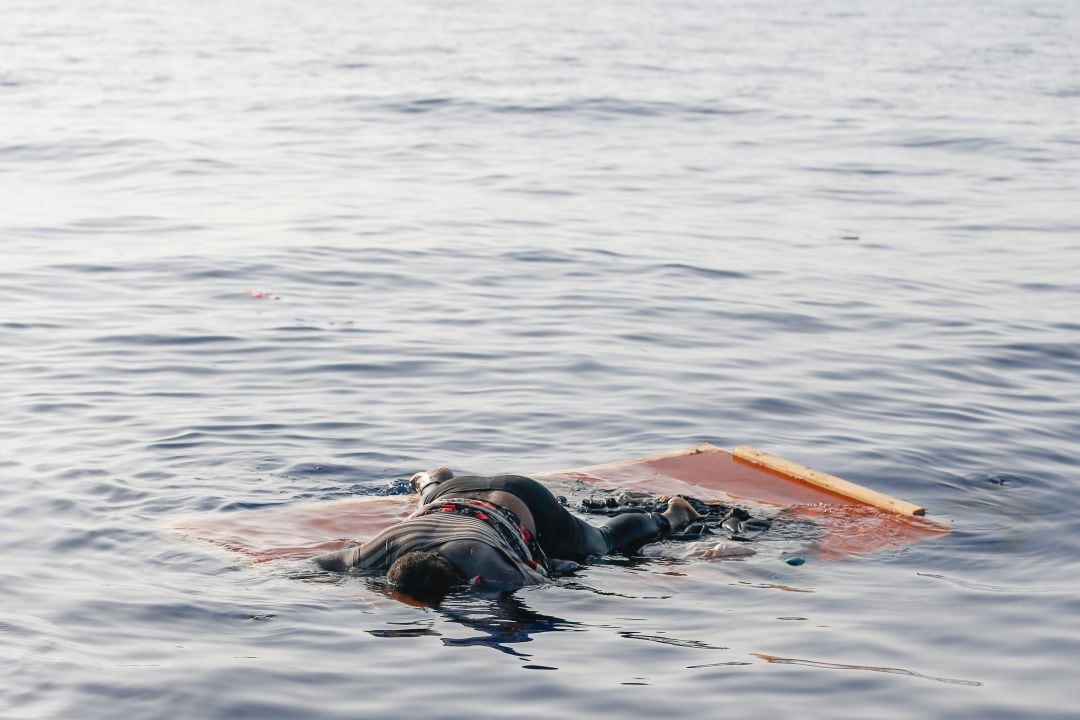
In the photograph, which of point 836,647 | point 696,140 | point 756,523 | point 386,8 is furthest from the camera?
point 386,8

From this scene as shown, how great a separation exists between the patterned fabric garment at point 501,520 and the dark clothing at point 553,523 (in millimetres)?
179

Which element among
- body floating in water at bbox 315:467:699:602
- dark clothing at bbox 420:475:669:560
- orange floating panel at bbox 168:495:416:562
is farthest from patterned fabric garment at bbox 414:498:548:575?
orange floating panel at bbox 168:495:416:562

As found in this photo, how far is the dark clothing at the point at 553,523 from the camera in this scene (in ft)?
21.7

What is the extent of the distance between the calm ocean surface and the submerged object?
235 millimetres

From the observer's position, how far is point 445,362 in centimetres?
1091

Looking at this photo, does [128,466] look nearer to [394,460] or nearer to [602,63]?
[394,460]

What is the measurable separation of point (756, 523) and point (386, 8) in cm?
3761

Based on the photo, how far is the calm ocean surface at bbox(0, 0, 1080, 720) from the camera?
556 cm

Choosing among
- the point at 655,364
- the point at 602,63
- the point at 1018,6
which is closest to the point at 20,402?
the point at 655,364

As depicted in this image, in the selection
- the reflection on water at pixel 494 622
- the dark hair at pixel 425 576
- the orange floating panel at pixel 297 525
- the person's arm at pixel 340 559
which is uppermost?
the dark hair at pixel 425 576

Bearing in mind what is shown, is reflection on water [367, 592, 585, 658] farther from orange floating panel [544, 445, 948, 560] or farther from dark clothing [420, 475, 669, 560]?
orange floating panel [544, 445, 948, 560]

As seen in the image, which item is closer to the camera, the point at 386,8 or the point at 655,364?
the point at 655,364

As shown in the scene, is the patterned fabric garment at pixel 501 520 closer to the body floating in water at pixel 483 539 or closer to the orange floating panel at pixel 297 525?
the body floating in water at pixel 483 539

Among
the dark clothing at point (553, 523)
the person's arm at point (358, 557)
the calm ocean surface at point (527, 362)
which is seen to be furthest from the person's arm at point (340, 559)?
the dark clothing at point (553, 523)
